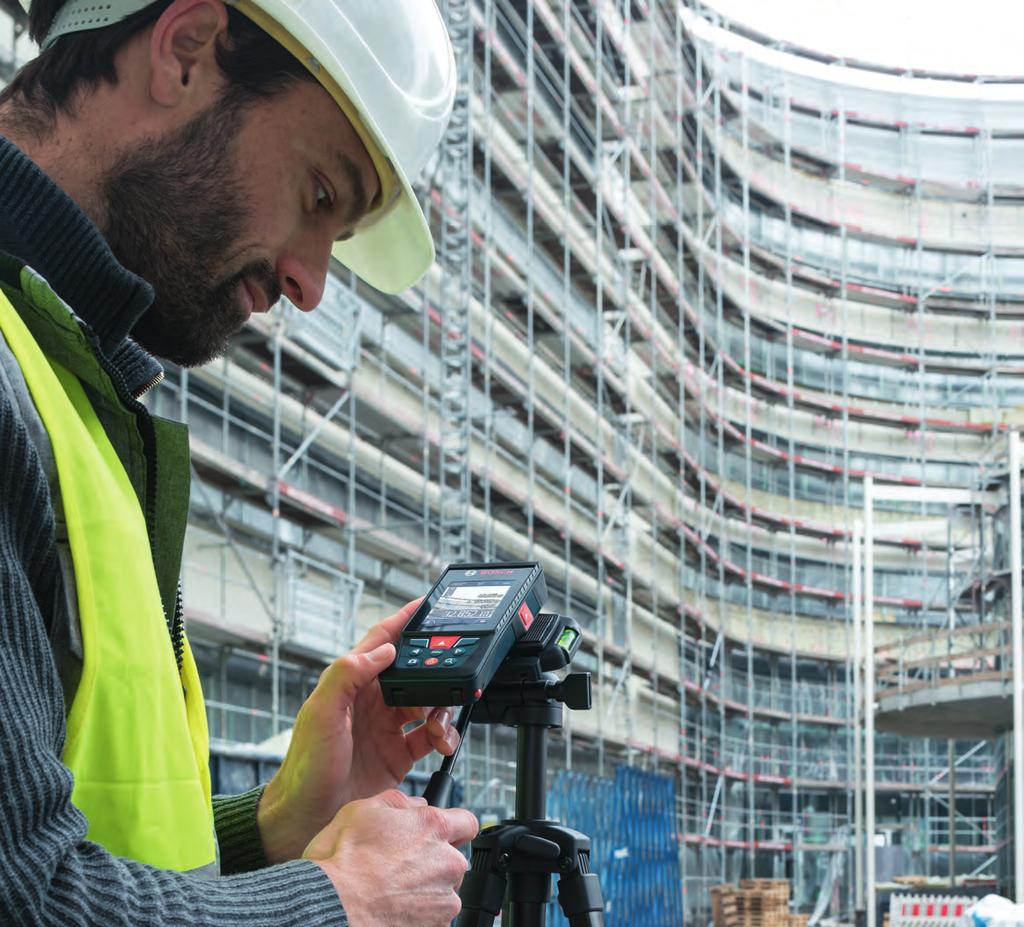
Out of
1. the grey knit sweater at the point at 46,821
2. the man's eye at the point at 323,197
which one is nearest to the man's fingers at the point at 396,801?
the grey knit sweater at the point at 46,821

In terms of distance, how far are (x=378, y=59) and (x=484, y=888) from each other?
931 millimetres

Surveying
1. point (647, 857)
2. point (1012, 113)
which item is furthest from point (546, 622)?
point (1012, 113)

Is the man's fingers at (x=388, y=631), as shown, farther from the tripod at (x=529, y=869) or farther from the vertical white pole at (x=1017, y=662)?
the vertical white pole at (x=1017, y=662)

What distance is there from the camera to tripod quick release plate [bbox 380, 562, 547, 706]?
134cm

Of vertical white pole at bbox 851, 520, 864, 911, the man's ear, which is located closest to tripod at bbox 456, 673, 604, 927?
the man's ear

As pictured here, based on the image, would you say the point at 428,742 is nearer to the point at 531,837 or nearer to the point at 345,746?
the point at 345,746

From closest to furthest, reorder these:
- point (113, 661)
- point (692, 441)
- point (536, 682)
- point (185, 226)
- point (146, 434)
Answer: point (113, 661) < point (146, 434) < point (185, 226) < point (536, 682) < point (692, 441)

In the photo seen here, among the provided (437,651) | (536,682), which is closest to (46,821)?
(437,651)

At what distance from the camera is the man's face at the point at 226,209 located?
1.32m

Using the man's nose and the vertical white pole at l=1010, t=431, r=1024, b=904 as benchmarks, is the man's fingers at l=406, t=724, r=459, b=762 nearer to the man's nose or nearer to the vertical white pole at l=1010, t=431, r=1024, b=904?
the man's nose

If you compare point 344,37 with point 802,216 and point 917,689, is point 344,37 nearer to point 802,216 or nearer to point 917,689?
point 917,689

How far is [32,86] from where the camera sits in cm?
138

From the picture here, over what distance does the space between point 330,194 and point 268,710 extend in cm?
1372

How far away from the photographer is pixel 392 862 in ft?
3.73
